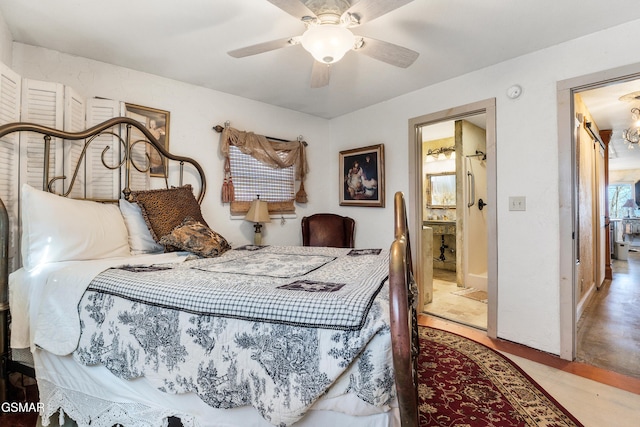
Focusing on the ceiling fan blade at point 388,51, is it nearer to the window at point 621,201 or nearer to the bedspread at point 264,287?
the bedspread at point 264,287

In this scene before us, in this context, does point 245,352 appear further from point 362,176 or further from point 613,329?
point 613,329

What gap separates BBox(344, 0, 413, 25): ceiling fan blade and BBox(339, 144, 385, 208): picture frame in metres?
1.93

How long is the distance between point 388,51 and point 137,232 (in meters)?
2.04

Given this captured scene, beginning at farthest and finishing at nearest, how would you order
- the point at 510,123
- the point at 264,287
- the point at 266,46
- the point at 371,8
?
the point at 510,123 → the point at 266,46 → the point at 371,8 → the point at 264,287

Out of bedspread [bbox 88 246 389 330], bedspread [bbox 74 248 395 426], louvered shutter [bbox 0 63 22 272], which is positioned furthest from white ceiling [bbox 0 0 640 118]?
bedspread [bbox 74 248 395 426]

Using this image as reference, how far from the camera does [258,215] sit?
9.87ft

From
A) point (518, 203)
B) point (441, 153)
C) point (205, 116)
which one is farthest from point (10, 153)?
point (441, 153)

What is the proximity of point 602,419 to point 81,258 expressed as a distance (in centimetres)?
293

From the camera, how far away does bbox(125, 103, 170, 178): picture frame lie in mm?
2520

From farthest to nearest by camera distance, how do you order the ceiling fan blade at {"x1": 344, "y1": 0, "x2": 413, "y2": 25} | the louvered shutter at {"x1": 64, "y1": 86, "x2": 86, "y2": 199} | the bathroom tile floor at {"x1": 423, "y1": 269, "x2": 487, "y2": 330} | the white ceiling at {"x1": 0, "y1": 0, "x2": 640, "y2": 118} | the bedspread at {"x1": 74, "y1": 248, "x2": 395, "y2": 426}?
1. the bathroom tile floor at {"x1": 423, "y1": 269, "x2": 487, "y2": 330}
2. the louvered shutter at {"x1": 64, "y1": 86, "x2": 86, "y2": 199}
3. the white ceiling at {"x1": 0, "y1": 0, "x2": 640, "y2": 118}
4. the ceiling fan blade at {"x1": 344, "y1": 0, "x2": 413, "y2": 25}
5. the bedspread at {"x1": 74, "y1": 248, "x2": 395, "y2": 426}

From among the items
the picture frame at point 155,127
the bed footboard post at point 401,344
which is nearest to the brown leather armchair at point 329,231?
the picture frame at point 155,127

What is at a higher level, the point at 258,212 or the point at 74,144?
the point at 74,144

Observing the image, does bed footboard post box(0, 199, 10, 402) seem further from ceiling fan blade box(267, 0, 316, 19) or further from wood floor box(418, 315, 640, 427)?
wood floor box(418, 315, 640, 427)

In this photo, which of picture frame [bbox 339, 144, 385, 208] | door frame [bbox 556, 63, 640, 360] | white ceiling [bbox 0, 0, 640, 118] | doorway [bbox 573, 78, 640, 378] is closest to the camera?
white ceiling [bbox 0, 0, 640, 118]
